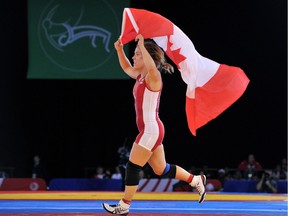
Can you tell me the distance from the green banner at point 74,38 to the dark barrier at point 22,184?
2.78m

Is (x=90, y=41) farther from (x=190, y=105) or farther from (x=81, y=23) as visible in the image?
(x=190, y=105)

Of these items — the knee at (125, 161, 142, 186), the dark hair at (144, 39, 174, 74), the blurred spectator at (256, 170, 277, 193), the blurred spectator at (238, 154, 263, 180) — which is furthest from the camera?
the blurred spectator at (238, 154, 263, 180)

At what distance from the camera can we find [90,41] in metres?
15.9

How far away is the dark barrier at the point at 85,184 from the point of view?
1421 cm

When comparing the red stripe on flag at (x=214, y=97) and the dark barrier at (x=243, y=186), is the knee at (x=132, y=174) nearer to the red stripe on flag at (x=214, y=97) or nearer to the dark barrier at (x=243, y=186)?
the red stripe on flag at (x=214, y=97)

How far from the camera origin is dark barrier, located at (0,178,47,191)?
13.7m

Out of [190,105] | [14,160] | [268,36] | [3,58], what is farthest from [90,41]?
[190,105]

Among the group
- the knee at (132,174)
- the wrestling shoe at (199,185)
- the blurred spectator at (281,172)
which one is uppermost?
the knee at (132,174)

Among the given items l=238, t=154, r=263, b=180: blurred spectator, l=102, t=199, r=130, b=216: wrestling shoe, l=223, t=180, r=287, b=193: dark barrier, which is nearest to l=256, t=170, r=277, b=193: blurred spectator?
l=223, t=180, r=287, b=193: dark barrier

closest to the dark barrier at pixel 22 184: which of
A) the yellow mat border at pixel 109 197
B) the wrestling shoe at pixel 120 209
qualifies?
the yellow mat border at pixel 109 197

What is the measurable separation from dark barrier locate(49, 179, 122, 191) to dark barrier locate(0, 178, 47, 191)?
373 mm

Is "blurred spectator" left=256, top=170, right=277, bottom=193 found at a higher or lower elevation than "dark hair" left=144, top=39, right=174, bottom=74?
lower

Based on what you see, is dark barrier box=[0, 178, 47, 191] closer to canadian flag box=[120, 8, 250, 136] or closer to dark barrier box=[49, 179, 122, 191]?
dark barrier box=[49, 179, 122, 191]

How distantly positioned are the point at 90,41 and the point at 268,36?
518cm
